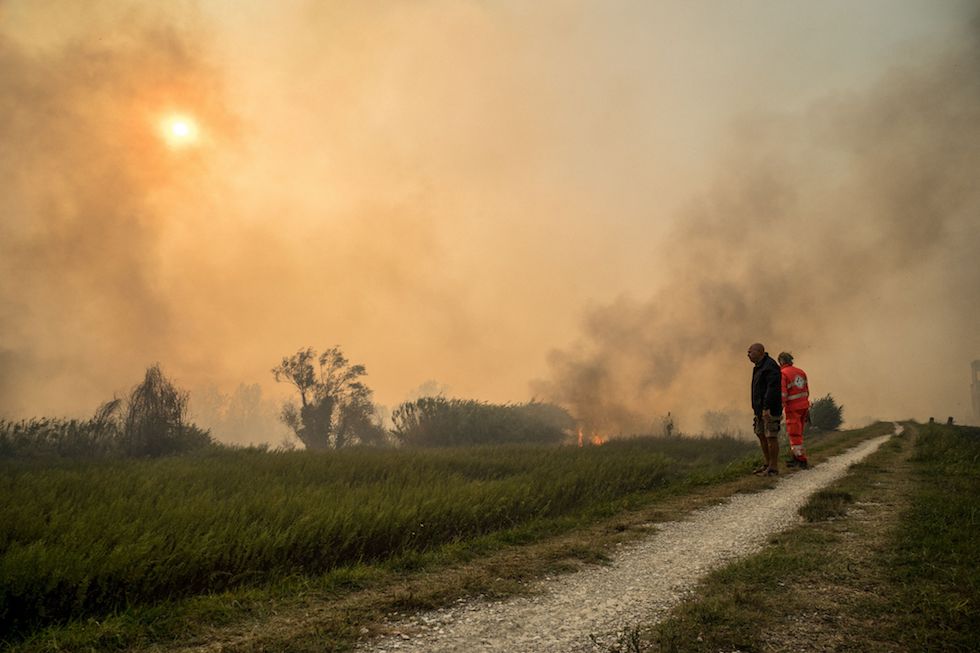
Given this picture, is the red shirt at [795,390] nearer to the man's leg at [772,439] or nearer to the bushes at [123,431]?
the man's leg at [772,439]

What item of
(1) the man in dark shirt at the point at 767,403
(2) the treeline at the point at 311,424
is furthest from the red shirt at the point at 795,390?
(2) the treeline at the point at 311,424

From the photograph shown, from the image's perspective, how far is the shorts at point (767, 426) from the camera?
1324 centimetres

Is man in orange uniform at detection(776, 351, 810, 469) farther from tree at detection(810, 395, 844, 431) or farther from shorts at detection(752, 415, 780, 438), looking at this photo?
tree at detection(810, 395, 844, 431)

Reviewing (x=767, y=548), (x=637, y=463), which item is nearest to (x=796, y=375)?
(x=637, y=463)

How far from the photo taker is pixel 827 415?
45.5 m

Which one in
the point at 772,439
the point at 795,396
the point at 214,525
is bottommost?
the point at 214,525

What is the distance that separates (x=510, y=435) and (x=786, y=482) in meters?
28.7

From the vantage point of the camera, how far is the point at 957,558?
5.92 metres

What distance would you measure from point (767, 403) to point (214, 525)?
12.5 metres

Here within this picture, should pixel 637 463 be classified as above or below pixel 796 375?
below

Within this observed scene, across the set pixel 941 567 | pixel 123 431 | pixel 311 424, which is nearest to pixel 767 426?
pixel 941 567

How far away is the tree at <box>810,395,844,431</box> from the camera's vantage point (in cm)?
4506

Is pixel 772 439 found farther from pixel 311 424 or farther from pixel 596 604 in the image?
pixel 311 424

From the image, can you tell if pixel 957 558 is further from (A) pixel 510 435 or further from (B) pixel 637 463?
(A) pixel 510 435
